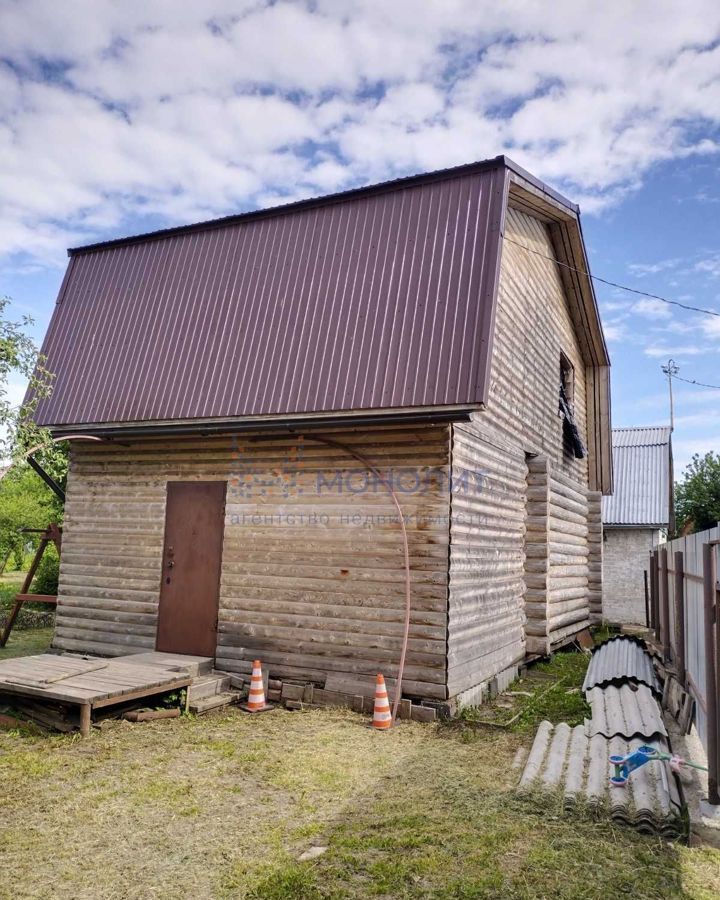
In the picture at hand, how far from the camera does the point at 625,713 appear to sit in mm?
8180

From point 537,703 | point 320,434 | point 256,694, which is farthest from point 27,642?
point 537,703

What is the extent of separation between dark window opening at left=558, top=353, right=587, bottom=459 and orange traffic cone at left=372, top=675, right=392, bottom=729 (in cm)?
855


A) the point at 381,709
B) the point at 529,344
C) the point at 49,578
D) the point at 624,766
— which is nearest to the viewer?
the point at 624,766

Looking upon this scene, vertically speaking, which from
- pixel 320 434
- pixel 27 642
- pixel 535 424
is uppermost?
pixel 535 424

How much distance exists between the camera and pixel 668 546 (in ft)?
37.1

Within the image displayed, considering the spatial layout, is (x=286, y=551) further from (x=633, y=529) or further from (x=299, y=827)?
(x=633, y=529)

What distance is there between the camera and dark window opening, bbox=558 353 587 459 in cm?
1522

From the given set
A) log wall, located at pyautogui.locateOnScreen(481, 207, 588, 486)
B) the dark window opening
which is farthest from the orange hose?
the dark window opening

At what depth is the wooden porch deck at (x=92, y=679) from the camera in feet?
26.0

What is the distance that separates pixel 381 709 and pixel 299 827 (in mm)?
3065

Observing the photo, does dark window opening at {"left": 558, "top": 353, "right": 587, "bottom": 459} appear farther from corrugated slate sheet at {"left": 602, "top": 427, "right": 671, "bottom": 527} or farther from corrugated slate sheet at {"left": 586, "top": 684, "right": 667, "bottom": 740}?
corrugated slate sheet at {"left": 602, "top": 427, "right": 671, "bottom": 527}

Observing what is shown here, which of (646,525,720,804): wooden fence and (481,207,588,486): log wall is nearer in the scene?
(646,525,720,804): wooden fence

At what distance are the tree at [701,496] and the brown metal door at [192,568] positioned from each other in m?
28.0

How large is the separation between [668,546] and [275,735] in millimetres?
7032
